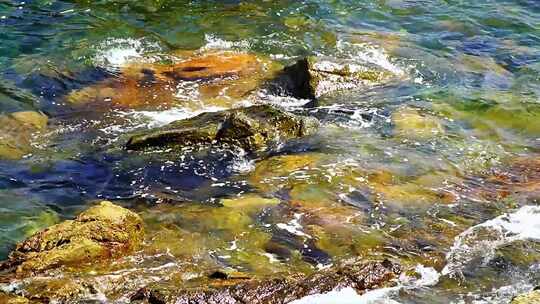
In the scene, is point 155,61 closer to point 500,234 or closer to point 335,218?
point 335,218

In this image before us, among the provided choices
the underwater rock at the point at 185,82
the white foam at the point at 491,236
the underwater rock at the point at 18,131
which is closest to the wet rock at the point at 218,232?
the white foam at the point at 491,236

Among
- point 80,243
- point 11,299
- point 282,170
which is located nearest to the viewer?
point 11,299

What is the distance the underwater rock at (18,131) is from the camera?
11.4 metres

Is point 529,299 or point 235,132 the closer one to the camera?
point 529,299

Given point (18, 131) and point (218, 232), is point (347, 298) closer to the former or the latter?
point (218, 232)

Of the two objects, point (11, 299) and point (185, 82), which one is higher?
point (11, 299)

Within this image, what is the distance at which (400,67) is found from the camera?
1502cm

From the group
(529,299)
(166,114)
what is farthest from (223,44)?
(529,299)

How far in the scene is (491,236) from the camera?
8.88 metres

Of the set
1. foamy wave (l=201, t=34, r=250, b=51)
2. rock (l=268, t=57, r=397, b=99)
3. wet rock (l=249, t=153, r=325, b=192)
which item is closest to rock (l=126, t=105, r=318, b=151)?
wet rock (l=249, t=153, r=325, b=192)

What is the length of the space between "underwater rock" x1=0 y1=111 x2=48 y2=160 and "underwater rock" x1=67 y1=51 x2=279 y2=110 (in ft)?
3.36

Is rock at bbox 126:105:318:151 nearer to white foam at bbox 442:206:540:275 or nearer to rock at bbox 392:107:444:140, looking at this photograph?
rock at bbox 392:107:444:140

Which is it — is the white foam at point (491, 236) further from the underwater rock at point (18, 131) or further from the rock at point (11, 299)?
the underwater rock at point (18, 131)

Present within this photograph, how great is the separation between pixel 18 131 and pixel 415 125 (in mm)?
7109
